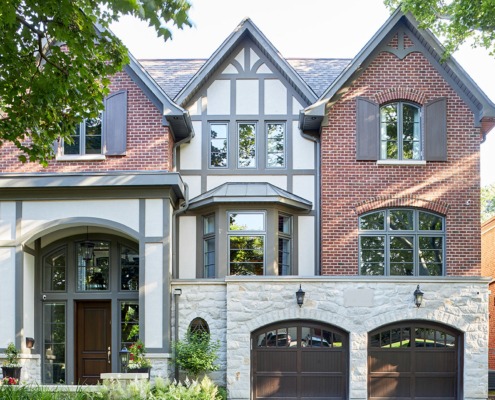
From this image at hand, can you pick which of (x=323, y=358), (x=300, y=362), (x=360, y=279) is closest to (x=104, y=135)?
(x=360, y=279)

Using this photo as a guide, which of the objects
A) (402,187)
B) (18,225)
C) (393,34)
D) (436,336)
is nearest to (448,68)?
(393,34)

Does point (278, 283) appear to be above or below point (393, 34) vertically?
below

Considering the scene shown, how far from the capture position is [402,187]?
1703 centimetres

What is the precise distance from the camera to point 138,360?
49.4ft

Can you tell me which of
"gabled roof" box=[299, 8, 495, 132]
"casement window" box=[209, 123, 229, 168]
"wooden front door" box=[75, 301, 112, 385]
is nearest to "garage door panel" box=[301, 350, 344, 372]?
"wooden front door" box=[75, 301, 112, 385]

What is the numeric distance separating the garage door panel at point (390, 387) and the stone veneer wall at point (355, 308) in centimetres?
37

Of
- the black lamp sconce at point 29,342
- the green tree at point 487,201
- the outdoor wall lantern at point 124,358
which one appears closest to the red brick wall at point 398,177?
the outdoor wall lantern at point 124,358

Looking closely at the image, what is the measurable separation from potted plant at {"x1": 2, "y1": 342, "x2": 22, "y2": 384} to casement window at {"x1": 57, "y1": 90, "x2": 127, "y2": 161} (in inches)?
167

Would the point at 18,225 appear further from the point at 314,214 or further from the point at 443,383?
the point at 443,383

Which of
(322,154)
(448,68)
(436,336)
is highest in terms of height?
(448,68)

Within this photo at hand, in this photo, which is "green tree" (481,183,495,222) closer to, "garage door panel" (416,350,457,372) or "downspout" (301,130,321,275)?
"downspout" (301,130,321,275)

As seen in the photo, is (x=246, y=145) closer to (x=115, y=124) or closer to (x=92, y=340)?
(x=115, y=124)

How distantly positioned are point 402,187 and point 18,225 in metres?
8.70

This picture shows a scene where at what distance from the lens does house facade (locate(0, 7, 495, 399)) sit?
15.8 metres
